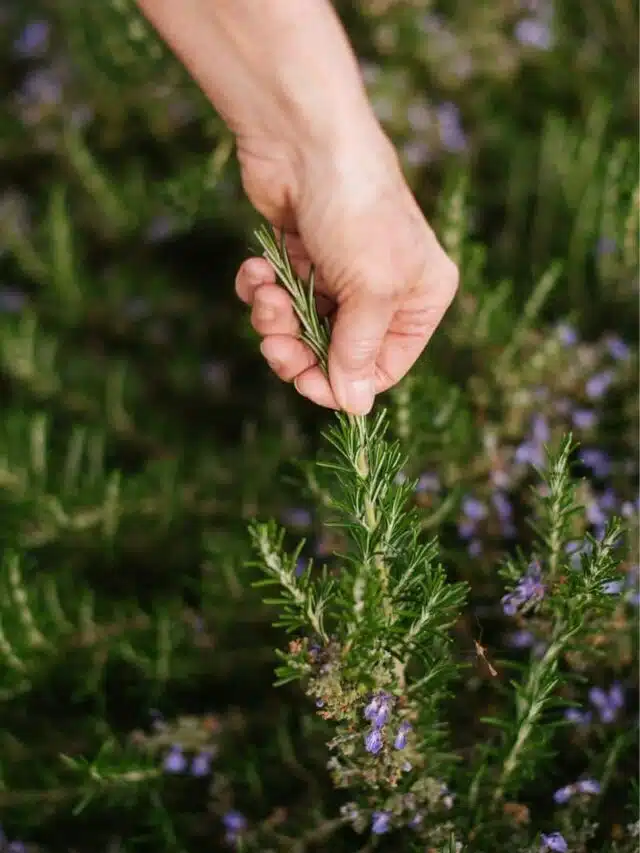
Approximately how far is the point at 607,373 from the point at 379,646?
0.93 meters

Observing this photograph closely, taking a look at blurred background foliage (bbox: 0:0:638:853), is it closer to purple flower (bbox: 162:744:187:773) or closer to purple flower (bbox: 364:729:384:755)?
purple flower (bbox: 162:744:187:773)

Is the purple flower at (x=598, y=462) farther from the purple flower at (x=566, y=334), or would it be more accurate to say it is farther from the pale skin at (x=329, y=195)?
the pale skin at (x=329, y=195)

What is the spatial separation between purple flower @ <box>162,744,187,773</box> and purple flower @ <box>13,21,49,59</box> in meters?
2.21

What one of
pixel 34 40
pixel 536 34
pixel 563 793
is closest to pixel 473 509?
pixel 563 793

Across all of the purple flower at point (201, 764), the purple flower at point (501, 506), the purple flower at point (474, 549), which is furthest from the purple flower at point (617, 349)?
the purple flower at point (201, 764)

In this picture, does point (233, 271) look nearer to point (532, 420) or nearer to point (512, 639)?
point (532, 420)

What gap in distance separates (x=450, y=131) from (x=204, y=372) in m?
0.96

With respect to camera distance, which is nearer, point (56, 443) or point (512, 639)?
point (512, 639)

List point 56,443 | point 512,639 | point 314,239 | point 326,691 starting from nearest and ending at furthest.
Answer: point 326,691 < point 314,239 < point 512,639 < point 56,443

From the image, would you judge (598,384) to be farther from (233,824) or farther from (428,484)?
(233,824)

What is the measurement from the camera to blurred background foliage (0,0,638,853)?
4.81 feet

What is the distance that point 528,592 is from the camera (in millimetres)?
1149

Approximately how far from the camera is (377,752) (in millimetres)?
1038

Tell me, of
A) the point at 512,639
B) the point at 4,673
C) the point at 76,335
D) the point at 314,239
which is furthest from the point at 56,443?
the point at 512,639
